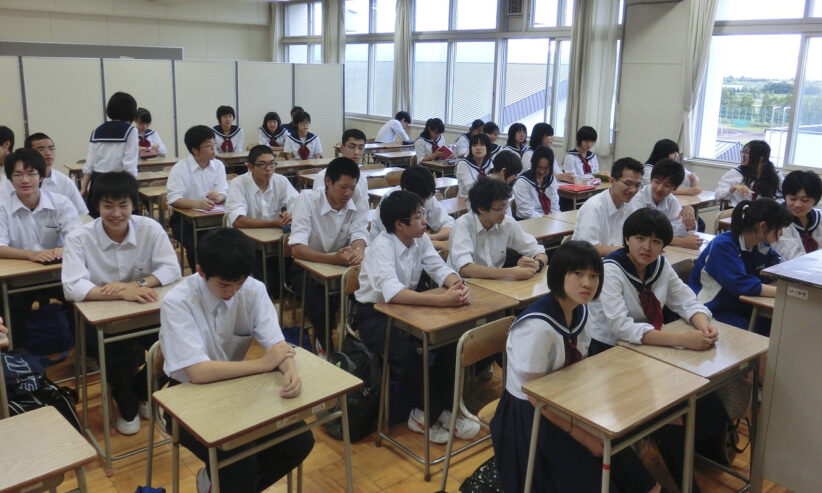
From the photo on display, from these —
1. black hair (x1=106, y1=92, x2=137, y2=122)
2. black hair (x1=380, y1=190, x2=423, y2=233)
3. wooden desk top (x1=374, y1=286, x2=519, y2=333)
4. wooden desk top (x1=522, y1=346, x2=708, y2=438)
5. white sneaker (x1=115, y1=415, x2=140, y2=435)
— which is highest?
black hair (x1=106, y1=92, x2=137, y2=122)

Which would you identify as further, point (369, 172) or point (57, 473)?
point (369, 172)

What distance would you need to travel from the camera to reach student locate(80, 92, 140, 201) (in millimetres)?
5359

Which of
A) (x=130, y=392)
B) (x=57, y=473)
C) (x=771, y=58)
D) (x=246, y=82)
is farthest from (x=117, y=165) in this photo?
(x=771, y=58)

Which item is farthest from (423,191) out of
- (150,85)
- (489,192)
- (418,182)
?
(150,85)

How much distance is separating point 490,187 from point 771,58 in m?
5.21

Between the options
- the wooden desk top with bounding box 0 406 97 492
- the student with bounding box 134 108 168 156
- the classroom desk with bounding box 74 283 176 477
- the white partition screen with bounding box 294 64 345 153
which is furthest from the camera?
the white partition screen with bounding box 294 64 345 153

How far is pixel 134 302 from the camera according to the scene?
108 inches

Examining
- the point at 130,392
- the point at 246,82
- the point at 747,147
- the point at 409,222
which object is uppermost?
the point at 246,82

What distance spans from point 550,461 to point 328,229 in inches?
87.3

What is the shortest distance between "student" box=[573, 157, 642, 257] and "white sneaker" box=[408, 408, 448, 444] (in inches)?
59.8

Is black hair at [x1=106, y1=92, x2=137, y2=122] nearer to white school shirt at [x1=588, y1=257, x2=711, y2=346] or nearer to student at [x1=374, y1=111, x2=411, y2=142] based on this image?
white school shirt at [x1=588, y1=257, x2=711, y2=346]

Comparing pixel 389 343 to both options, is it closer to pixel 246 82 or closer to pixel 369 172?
pixel 369 172

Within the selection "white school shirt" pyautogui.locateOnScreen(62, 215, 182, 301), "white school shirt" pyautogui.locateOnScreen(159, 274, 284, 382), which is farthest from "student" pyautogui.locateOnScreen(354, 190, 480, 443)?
"white school shirt" pyautogui.locateOnScreen(62, 215, 182, 301)

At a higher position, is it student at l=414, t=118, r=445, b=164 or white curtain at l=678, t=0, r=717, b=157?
white curtain at l=678, t=0, r=717, b=157
